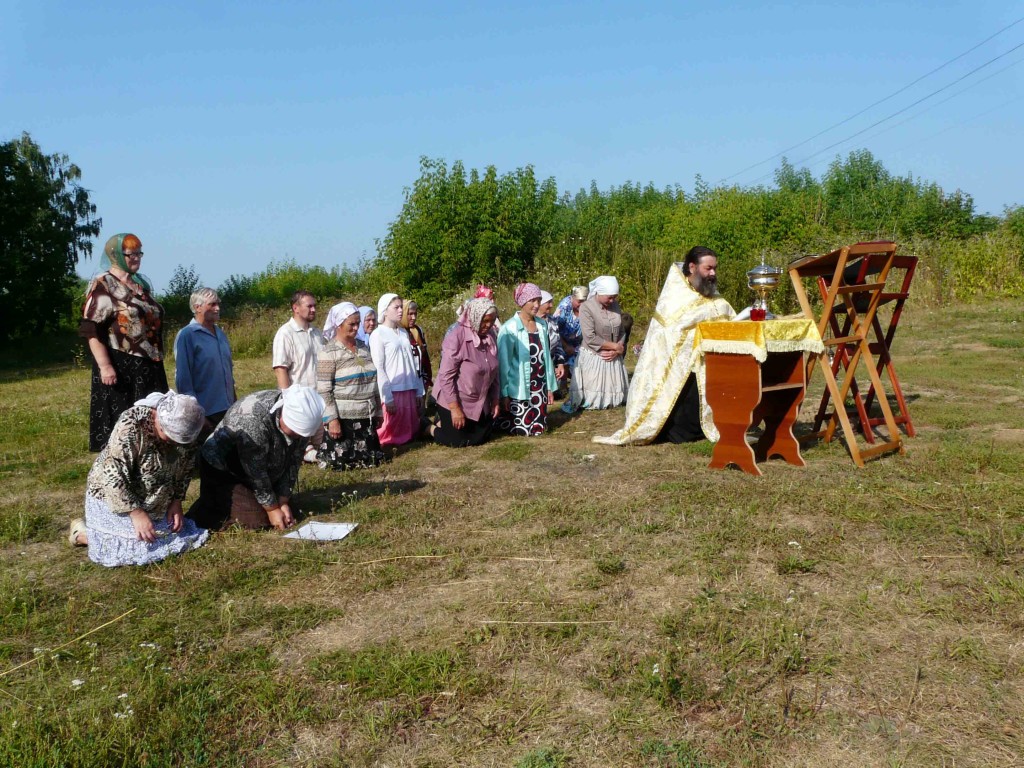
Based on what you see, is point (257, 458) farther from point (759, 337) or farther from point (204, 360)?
point (759, 337)

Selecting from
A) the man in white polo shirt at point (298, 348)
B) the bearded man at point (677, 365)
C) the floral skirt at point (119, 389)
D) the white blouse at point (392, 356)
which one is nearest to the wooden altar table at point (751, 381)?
the bearded man at point (677, 365)

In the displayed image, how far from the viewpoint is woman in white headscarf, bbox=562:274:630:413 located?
33.5ft

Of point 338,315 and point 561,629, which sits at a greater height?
point 338,315

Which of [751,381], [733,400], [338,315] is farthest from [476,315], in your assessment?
[751,381]

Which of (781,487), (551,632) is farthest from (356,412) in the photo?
(551,632)

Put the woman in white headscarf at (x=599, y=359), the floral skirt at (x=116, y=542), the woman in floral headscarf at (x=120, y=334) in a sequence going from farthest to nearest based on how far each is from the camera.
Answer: the woman in white headscarf at (x=599, y=359) → the woman in floral headscarf at (x=120, y=334) → the floral skirt at (x=116, y=542)

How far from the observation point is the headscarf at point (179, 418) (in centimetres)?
471

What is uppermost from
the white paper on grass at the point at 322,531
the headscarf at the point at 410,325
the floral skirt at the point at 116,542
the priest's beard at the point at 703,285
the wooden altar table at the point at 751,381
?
the priest's beard at the point at 703,285

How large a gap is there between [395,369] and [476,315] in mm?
963

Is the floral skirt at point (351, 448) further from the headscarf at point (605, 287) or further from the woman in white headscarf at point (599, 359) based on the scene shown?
the headscarf at point (605, 287)

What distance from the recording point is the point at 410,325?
9.38m

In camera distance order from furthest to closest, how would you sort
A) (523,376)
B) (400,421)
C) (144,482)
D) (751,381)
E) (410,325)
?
(410,325) → (523,376) → (400,421) → (751,381) → (144,482)

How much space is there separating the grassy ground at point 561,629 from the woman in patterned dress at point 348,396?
882 mm

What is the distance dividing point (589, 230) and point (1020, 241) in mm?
10471
